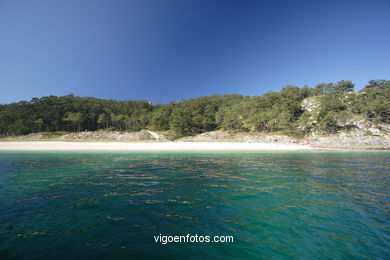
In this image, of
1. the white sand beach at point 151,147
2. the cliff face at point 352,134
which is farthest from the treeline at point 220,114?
the white sand beach at point 151,147

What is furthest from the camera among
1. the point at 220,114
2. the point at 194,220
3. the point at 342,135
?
the point at 220,114

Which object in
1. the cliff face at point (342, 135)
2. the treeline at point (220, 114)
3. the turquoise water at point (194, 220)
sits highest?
the treeline at point (220, 114)

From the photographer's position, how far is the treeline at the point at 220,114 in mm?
67938

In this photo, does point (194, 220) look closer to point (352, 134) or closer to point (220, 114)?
point (352, 134)

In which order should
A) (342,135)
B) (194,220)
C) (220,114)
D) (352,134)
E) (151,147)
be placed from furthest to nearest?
(220,114) < (352,134) < (342,135) < (151,147) < (194,220)

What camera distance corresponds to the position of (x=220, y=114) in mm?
87375

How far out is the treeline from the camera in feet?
223

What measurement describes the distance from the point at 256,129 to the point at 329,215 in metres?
76.5

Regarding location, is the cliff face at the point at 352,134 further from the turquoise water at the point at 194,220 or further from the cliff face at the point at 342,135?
the turquoise water at the point at 194,220

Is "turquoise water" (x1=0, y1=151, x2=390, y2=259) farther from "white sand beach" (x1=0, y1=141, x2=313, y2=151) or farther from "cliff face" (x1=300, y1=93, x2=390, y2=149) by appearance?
"cliff face" (x1=300, y1=93, x2=390, y2=149)

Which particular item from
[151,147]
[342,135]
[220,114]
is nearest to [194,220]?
[151,147]

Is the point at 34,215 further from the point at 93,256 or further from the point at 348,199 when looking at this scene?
the point at 348,199

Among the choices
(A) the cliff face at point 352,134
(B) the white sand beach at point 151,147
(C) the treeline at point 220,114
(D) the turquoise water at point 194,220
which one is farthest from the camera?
(C) the treeline at point 220,114

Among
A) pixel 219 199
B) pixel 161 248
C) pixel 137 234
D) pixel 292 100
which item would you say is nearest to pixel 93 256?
pixel 137 234
